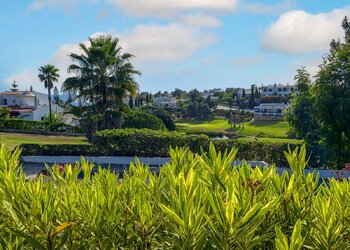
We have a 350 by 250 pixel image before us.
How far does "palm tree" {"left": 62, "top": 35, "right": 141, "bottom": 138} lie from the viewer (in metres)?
29.4

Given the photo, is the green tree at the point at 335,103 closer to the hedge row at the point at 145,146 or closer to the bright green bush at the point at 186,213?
the hedge row at the point at 145,146

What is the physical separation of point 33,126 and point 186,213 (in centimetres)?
4849

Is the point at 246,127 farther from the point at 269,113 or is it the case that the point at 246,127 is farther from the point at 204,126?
the point at 269,113

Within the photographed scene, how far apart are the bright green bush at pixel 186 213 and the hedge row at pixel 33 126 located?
46.2 m

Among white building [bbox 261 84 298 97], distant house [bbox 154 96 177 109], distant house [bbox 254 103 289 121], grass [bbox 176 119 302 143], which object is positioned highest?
white building [bbox 261 84 298 97]

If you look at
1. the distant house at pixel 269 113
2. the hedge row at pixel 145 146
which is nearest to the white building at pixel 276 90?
the distant house at pixel 269 113

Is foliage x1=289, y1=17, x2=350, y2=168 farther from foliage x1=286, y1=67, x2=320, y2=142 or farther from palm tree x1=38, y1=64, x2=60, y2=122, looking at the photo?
palm tree x1=38, y1=64, x2=60, y2=122

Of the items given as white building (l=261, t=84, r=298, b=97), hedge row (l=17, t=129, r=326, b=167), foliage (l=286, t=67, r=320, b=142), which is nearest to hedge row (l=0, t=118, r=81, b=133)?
hedge row (l=17, t=129, r=326, b=167)

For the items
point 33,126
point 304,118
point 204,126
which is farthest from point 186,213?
point 204,126

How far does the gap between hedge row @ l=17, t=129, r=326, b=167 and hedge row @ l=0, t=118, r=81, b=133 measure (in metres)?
23.5

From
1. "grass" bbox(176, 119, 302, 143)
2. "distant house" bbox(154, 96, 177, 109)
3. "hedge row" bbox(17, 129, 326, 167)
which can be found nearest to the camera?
"hedge row" bbox(17, 129, 326, 167)

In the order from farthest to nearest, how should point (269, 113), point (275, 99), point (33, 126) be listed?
point (275, 99)
point (269, 113)
point (33, 126)

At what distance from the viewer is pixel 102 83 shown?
29562 millimetres

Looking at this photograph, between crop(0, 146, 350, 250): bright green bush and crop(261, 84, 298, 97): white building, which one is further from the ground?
crop(261, 84, 298, 97): white building
